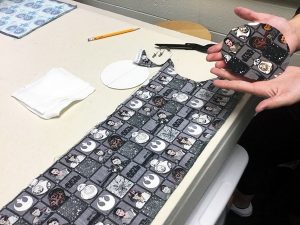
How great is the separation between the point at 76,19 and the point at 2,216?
22.9 inches

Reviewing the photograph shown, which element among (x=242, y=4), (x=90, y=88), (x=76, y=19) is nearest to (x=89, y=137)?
(x=90, y=88)

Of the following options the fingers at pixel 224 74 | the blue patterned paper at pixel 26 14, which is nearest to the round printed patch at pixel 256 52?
the fingers at pixel 224 74

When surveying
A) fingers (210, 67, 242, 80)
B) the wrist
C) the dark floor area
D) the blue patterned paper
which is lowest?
the dark floor area

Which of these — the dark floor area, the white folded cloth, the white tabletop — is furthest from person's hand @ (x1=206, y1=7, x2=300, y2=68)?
the dark floor area

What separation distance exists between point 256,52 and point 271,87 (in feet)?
0.25

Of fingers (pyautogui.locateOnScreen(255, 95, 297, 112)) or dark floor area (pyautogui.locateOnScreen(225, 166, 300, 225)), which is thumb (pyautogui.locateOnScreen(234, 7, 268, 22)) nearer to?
fingers (pyautogui.locateOnScreen(255, 95, 297, 112))

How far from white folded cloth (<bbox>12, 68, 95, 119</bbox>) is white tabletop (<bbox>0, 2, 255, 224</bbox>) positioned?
0.01 meters

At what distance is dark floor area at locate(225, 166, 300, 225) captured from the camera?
111cm

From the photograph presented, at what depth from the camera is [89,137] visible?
0.56m

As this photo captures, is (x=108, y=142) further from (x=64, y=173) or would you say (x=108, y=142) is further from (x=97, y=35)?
(x=97, y=35)

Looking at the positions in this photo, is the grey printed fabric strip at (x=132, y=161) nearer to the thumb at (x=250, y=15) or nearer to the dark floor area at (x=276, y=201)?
the thumb at (x=250, y=15)

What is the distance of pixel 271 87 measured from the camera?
0.59 meters

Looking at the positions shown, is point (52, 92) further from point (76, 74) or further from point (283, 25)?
point (283, 25)

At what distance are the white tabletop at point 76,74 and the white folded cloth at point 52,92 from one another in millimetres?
14
